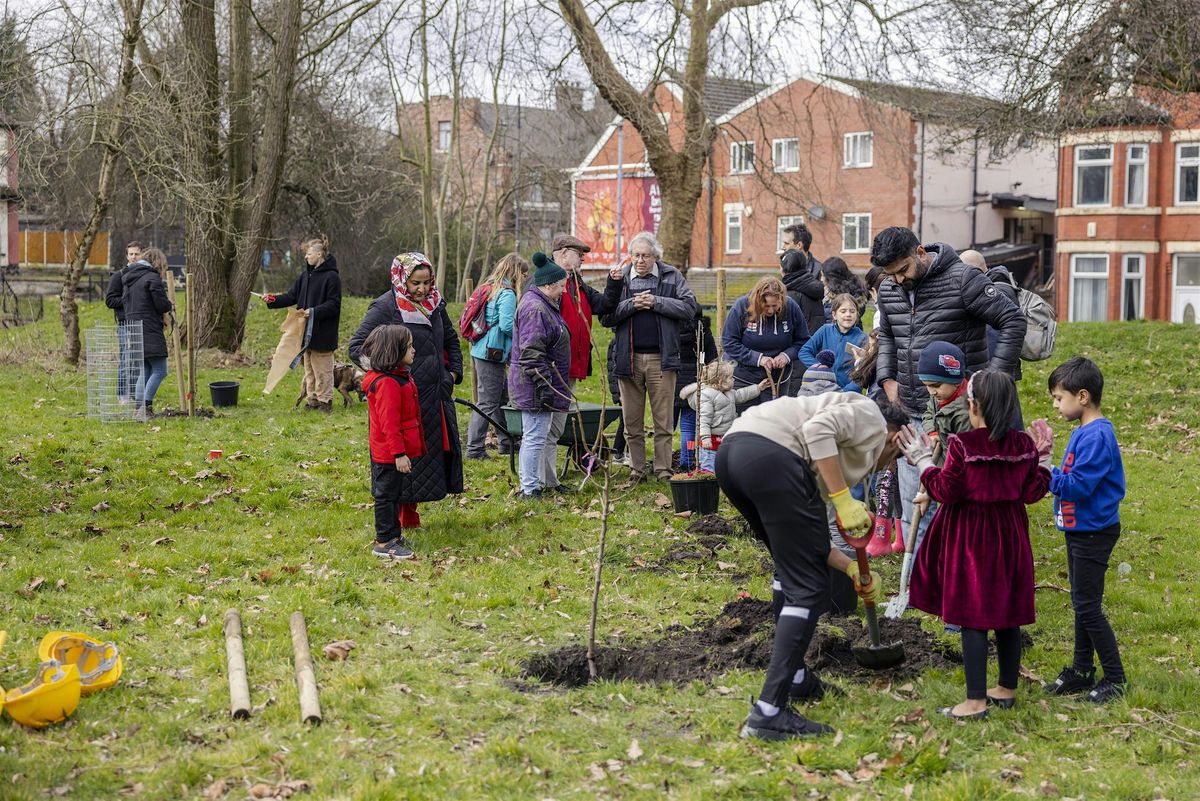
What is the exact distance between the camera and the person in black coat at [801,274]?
1051cm

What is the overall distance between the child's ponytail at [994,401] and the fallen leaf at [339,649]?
3.32 metres

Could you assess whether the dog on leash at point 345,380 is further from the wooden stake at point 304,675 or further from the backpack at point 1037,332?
the backpack at point 1037,332

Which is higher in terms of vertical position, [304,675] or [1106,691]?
[304,675]

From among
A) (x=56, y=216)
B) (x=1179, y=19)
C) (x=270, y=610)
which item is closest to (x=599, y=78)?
(x=1179, y=19)

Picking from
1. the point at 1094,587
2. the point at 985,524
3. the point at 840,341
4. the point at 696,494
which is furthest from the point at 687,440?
the point at 985,524

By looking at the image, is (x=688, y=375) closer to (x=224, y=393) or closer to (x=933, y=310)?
(x=933, y=310)

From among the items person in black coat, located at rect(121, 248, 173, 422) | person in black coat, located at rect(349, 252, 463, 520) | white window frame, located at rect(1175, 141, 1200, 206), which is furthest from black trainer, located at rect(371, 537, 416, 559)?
white window frame, located at rect(1175, 141, 1200, 206)

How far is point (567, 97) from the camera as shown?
1950cm

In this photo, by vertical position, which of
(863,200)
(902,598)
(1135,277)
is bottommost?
(902,598)

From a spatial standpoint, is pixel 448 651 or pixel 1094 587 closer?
pixel 1094 587

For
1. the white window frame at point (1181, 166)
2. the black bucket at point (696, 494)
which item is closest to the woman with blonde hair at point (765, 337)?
the black bucket at point (696, 494)

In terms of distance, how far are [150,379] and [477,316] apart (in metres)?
4.89

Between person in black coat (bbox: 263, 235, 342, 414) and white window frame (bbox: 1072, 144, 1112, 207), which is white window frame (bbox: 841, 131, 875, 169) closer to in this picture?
white window frame (bbox: 1072, 144, 1112, 207)

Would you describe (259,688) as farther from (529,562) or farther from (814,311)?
(814,311)
